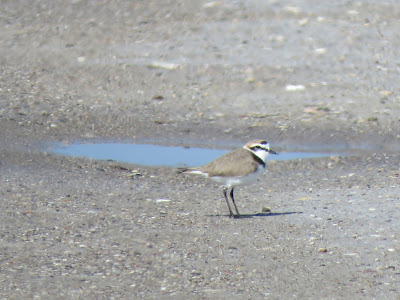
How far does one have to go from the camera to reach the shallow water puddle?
10469 millimetres

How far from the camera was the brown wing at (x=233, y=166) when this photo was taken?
328 inches

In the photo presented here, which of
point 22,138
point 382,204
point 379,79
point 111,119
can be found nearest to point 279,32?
point 379,79

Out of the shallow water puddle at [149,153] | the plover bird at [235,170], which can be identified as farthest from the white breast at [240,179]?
the shallow water puddle at [149,153]

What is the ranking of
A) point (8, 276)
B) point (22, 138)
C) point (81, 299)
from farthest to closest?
1. point (22, 138)
2. point (8, 276)
3. point (81, 299)

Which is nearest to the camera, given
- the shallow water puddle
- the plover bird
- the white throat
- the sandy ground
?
the sandy ground

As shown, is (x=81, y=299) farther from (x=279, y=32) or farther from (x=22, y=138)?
(x=279, y=32)

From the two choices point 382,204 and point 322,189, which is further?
point 322,189

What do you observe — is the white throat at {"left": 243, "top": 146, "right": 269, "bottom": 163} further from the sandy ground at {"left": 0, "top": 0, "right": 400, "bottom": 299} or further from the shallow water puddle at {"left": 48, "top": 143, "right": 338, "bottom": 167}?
the shallow water puddle at {"left": 48, "top": 143, "right": 338, "bottom": 167}

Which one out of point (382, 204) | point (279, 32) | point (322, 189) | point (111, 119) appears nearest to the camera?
point (382, 204)

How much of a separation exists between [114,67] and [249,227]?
6.47 metres

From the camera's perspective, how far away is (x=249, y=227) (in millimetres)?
7926

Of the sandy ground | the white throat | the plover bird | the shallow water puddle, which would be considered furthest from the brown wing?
the shallow water puddle

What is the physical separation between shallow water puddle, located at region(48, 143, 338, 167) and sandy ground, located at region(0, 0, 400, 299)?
27cm

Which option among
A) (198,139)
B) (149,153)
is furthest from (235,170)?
(198,139)
